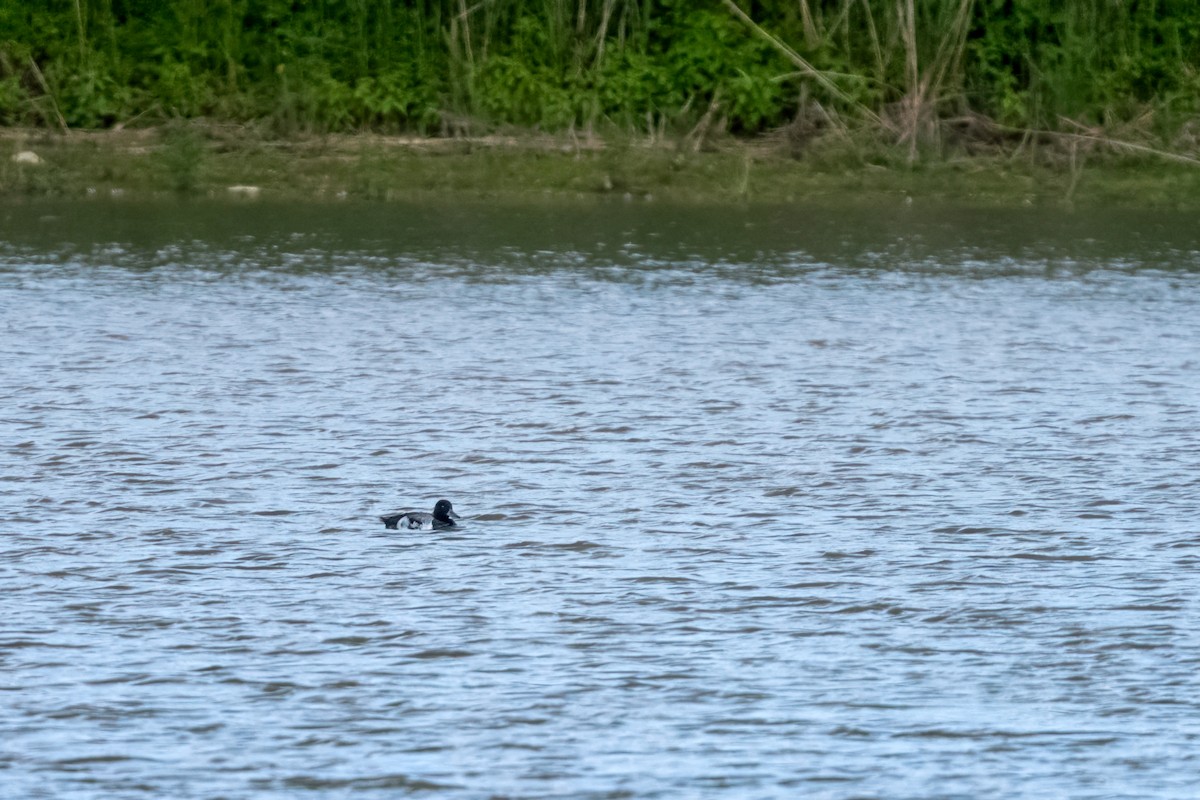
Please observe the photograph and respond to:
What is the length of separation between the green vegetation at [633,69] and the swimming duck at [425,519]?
14.8 meters

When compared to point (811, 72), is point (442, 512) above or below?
below

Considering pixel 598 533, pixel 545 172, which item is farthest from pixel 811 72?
pixel 598 533

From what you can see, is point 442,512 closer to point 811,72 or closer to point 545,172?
point 545,172

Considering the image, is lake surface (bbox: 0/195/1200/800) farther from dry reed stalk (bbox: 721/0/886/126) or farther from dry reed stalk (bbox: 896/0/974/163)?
dry reed stalk (bbox: 721/0/886/126)

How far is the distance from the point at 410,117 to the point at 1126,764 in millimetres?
18607

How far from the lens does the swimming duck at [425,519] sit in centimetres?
895

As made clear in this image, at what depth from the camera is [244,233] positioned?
1936 centimetres

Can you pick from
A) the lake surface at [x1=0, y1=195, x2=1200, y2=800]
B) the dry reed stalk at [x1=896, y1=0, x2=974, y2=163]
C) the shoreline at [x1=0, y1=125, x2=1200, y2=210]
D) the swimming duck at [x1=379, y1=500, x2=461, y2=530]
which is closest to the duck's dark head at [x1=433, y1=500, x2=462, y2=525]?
the swimming duck at [x1=379, y1=500, x2=461, y2=530]

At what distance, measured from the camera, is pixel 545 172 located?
2286 cm

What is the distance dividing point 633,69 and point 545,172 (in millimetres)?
1888

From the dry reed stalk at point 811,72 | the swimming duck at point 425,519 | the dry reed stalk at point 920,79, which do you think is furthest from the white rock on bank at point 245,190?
the swimming duck at point 425,519

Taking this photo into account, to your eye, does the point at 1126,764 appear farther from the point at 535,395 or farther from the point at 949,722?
the point at 535,395

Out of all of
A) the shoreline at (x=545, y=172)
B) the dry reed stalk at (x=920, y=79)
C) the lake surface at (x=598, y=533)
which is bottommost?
the lake surface at (x=598, y=533)

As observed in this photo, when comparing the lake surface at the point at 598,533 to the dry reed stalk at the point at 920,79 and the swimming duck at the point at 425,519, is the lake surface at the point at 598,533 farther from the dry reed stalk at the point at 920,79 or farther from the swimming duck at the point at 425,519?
the dry reed stalk at the point at 920,79
